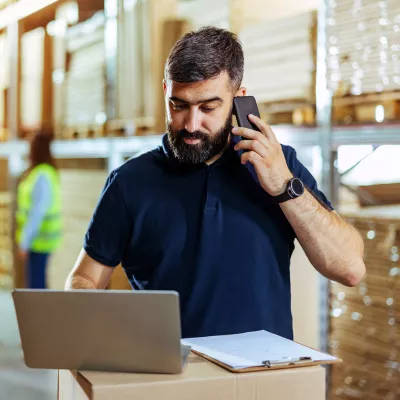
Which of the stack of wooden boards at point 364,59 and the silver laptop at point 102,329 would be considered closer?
the silver laptop at point 102,329

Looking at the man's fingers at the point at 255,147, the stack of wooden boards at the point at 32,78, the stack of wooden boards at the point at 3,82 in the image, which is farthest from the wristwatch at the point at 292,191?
the stack of wooden boards at the point at 3,82

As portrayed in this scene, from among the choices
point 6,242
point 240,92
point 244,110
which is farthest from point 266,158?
point 6,242

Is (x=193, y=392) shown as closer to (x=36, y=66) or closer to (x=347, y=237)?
(x=347, y=237)

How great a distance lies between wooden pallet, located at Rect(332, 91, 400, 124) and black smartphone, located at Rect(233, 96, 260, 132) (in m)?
1.47

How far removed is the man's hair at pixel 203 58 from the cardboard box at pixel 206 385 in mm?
889

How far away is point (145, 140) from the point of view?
5.27 m

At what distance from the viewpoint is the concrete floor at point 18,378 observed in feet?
16.1

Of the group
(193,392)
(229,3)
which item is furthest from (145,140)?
(193,392)

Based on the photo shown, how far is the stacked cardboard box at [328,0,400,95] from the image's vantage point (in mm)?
3465

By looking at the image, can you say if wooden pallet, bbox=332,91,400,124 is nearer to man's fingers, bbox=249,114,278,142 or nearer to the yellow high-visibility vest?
man's fingers, bbox=249,114,278,142

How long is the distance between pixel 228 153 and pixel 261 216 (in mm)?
231

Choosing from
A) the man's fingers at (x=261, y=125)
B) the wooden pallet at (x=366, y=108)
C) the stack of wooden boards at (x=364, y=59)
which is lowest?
the man's fingers at (x=261, y=125)

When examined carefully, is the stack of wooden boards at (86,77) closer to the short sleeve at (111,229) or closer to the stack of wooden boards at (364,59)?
the stack of wooden boards at (364,59)

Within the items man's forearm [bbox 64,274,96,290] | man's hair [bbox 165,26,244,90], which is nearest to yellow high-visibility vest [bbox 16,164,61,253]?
man's forearm [bbox 64,274,96,290]
